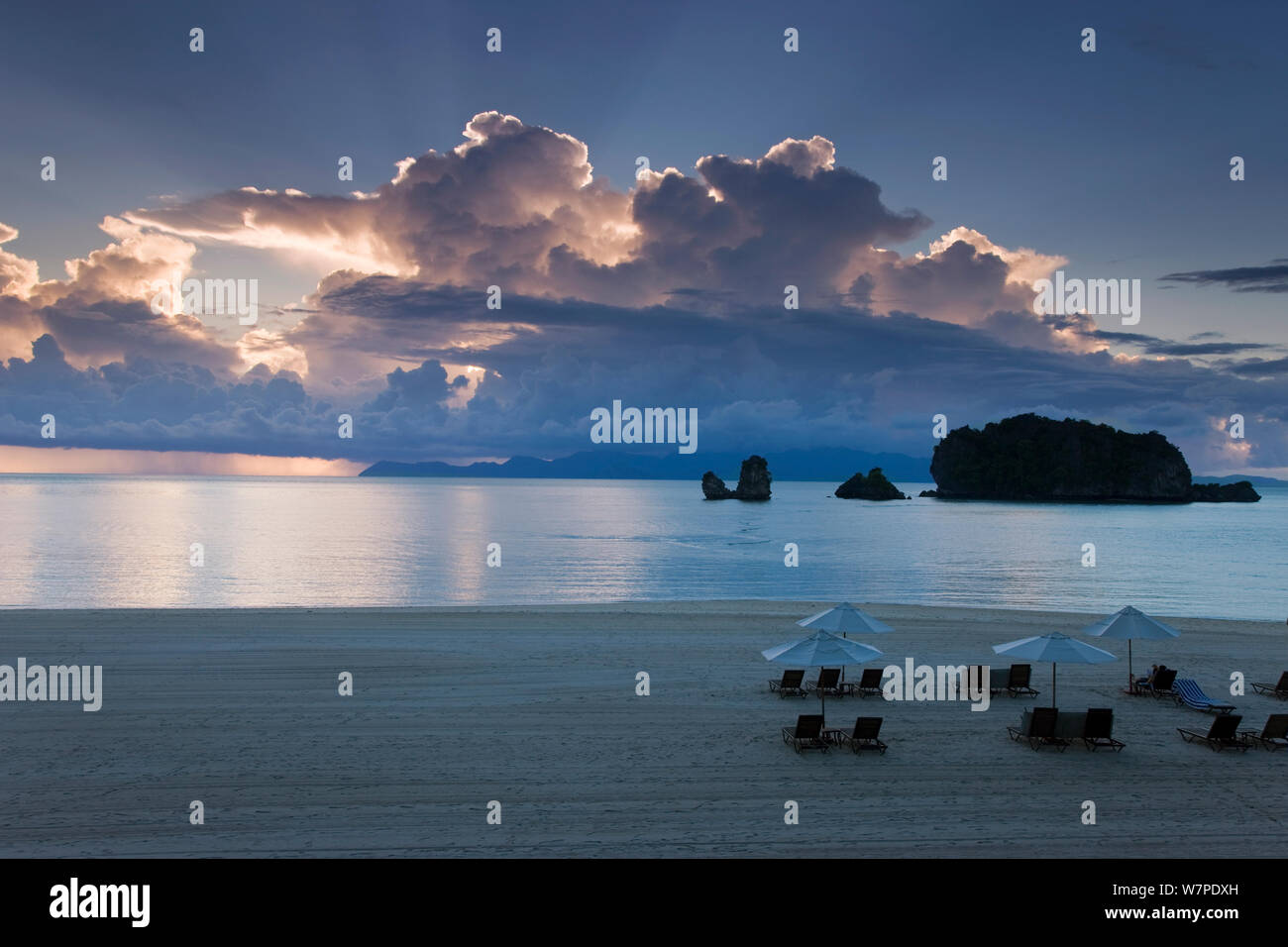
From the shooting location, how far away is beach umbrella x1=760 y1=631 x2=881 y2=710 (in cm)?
1358

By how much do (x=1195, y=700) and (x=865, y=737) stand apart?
7832 mm

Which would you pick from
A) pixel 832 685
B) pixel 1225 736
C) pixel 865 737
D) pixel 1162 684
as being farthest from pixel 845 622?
pixel 1162 684

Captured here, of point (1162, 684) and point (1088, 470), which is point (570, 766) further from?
point (1088, 470)

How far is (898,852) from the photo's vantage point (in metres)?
9.48

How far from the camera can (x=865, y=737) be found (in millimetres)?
13109

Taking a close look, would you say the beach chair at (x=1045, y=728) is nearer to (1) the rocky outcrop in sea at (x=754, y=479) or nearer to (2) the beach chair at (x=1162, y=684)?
(2) the beach chair at (x=1162, y=684)

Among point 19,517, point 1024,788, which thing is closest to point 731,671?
point 1024,788

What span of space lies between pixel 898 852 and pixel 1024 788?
10.7ft

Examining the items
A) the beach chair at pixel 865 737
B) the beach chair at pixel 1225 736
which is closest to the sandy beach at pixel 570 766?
the beach chair at pixel 1225 736

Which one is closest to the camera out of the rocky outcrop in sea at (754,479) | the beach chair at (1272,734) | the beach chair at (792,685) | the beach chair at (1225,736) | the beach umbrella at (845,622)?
the beach chair at (1225,736)

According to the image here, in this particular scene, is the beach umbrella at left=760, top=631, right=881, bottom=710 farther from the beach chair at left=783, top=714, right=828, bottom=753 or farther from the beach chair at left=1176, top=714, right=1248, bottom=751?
the beach chair at left=1176, top=714, right=1248, bottom=751

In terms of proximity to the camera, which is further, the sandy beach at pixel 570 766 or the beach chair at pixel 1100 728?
the beach chair at pixel 1100 728

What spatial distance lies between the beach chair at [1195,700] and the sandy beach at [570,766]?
1.26ft

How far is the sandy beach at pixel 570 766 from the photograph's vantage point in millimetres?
9883
